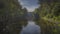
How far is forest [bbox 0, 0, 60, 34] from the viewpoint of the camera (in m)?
4.77

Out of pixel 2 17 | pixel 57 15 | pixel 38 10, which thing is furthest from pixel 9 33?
pixel 57 15

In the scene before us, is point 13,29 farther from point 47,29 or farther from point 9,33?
point 47,29

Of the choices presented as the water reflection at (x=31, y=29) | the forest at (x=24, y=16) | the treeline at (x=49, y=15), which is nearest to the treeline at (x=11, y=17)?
the forest at (x=24, y=16)

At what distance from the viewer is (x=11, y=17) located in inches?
190

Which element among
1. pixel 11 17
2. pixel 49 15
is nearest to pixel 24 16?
pixel 11 17

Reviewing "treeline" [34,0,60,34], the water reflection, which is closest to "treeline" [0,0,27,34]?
the water reflection

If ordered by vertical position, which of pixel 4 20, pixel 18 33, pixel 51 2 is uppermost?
pixel 51 2

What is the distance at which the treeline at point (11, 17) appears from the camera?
4.79m

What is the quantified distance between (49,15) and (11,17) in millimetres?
1102

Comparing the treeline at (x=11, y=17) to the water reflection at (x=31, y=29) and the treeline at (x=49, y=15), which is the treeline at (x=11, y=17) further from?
the treeline at (x=49, y=15)

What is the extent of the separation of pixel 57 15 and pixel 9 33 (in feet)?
4.82

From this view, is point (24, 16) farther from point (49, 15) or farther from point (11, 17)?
point (49, 15)

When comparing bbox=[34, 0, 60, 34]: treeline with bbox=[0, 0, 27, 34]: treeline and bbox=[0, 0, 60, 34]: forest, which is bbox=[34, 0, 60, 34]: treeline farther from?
bbox=[0, 0, 27, 34]: treeline

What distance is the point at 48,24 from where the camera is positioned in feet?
15.6
